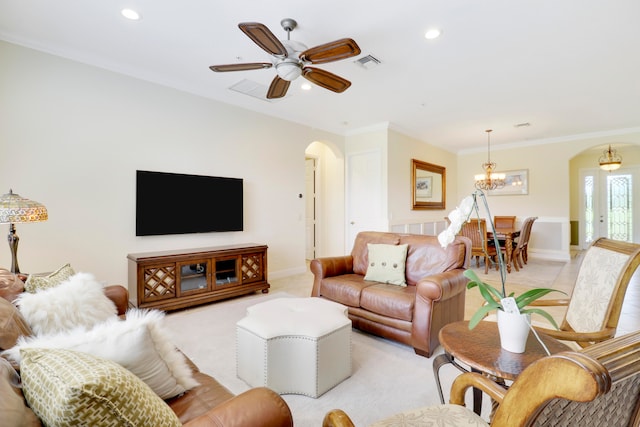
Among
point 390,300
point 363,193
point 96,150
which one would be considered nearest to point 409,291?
point 390,300

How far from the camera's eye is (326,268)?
3.08m

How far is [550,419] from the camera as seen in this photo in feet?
1.63

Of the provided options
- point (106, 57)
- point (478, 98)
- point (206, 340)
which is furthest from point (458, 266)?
point (106, 57)

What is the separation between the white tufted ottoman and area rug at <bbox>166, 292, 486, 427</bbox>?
75 millimetres

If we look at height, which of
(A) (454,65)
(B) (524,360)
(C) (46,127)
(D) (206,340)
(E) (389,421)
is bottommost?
(D) (206,340)

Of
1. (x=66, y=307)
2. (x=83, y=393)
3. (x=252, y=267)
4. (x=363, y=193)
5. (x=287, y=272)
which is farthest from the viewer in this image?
(x=363, y=193)

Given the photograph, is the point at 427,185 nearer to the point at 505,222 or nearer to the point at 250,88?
the point at 505,222

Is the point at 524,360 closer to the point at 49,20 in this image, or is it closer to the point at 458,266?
the point at 458,266

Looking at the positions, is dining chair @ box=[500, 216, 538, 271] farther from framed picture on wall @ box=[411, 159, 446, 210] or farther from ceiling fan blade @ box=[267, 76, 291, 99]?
ceiling fan blade @ box=[267, 76, 291, 99]

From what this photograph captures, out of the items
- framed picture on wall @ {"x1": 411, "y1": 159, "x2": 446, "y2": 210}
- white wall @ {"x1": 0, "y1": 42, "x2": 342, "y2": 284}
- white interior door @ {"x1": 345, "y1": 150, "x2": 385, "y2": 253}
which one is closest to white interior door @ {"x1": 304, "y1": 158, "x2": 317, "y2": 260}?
white interior door @ {"x1": 345, "y1": 150, "x2": 385, "y2": 253}

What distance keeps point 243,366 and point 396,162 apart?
459 centimetres

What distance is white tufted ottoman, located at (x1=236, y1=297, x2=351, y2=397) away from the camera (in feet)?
5.92

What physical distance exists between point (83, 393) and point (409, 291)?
7.81ft

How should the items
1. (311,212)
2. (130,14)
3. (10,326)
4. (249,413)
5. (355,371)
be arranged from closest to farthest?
(249,413) → (10,326) → (355,371) → (130,14) → (311,212)
